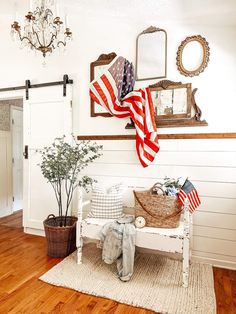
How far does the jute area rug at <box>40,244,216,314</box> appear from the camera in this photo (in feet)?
6.06

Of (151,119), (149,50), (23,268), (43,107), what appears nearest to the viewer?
(23,268)

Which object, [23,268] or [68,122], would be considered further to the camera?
[68,122]

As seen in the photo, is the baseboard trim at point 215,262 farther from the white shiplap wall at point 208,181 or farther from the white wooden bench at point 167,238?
the white wooden bench at point 167,238

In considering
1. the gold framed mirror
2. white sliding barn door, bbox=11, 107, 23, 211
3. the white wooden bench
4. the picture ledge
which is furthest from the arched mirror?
white sliding barn door, bbox=11, 107, 23, 211

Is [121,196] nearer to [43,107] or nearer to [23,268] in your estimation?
[23,268]

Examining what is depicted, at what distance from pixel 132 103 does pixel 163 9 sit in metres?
0.96

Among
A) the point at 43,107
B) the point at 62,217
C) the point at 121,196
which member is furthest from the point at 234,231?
the point at 43,107

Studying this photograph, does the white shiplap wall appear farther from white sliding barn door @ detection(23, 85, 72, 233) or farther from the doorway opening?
the doorway opening

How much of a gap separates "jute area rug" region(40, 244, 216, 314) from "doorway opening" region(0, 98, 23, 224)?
7.21ft

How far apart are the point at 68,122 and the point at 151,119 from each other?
43.5 inches

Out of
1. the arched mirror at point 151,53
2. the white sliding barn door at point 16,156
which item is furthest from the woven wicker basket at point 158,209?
the white sliding barn door at point 16,156

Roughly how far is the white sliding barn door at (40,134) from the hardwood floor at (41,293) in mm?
579

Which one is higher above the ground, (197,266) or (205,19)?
(205,19)

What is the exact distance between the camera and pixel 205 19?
2.42m
